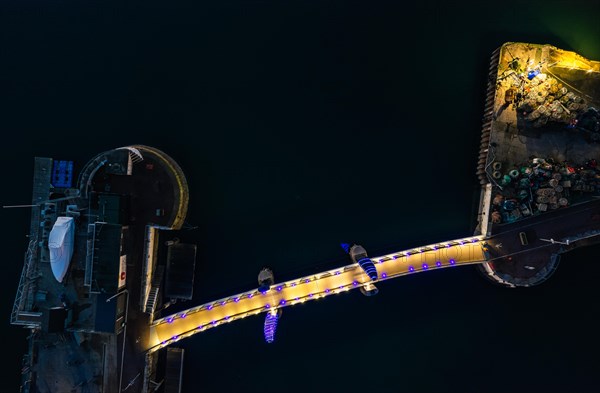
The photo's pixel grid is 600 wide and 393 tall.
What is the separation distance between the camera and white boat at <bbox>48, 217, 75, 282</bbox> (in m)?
31.2

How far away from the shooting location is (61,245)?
31.0m

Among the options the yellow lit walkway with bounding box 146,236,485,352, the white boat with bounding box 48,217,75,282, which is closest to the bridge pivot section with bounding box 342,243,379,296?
the yellow lit walkway with bounding box 146,236,485,352

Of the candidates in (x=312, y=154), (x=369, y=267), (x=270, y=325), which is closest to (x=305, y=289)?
(x=270, y=325)

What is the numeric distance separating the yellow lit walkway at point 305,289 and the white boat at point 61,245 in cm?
1073

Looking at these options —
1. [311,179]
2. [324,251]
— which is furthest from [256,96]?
[324,251]

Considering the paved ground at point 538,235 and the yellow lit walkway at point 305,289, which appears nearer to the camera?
the yellow lit walkway at point 305,289

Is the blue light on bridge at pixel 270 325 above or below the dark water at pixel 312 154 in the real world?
below

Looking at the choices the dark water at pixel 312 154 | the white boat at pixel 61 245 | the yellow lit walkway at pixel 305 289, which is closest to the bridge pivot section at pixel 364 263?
the yellow lit walkway at pixel 305 289

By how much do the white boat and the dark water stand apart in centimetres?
830

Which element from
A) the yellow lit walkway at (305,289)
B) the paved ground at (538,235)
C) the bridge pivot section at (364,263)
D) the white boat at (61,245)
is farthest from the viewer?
the paved ground at (538,235)

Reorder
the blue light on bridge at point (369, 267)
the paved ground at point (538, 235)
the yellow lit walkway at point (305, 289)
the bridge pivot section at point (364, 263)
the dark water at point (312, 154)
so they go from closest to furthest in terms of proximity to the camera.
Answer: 1. the blue light on bridge at point (369, 267)
2. the bridge pivot section at point (364, 263)
3. the yellow lit walkway at point (305, 289)
4. the paved ground at point (538, 235)
5. the dark water at point (312, 154)

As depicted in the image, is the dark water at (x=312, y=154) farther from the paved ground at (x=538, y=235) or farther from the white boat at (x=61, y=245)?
the white boat at (x=61, y=245)

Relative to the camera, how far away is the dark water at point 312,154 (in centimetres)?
3662

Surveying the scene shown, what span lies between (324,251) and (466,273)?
17.5m
